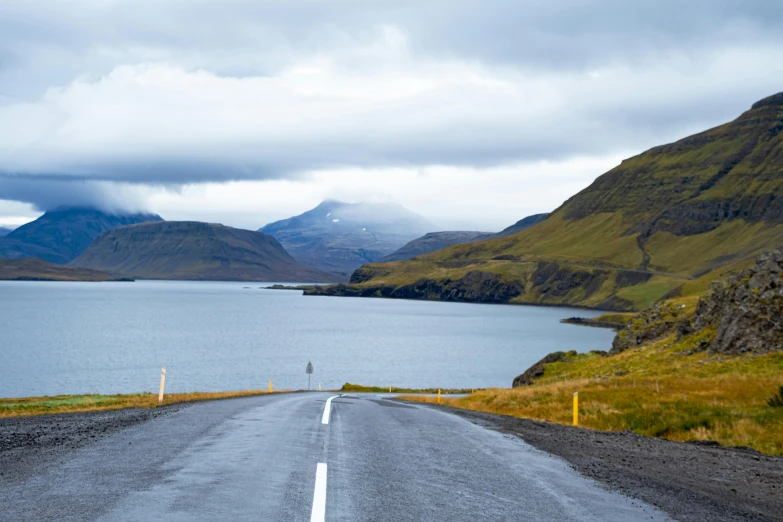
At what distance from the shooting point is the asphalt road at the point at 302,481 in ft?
27.3

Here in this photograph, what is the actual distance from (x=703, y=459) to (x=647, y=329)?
53.1 metres

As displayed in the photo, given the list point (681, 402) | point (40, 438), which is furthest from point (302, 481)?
point (681, 402)

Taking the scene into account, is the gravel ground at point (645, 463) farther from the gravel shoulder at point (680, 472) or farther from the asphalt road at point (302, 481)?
the asphalt road at point (302, 481)

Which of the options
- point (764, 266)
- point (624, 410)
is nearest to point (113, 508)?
point (624, 410)

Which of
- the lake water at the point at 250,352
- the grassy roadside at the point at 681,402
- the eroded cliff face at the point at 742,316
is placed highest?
the eroded cliff face at the point at 742,316

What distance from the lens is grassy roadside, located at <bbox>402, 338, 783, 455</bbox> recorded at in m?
20.2

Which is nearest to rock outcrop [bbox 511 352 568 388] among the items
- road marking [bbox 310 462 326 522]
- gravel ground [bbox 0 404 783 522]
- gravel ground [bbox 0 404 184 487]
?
gravel ground [bbox 0 404 783 522]

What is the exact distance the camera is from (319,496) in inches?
351

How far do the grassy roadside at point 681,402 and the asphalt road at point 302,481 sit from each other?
8.20 metres

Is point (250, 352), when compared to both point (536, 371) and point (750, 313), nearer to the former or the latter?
point (536, 371)

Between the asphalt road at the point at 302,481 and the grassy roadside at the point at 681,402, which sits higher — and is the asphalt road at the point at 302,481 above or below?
above

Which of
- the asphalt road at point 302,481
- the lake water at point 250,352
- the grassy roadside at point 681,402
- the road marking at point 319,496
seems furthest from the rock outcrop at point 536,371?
the road marking at point 319,496

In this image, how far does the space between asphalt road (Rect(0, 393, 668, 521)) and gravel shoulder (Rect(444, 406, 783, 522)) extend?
2.06ft

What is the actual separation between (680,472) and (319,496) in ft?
25.1
